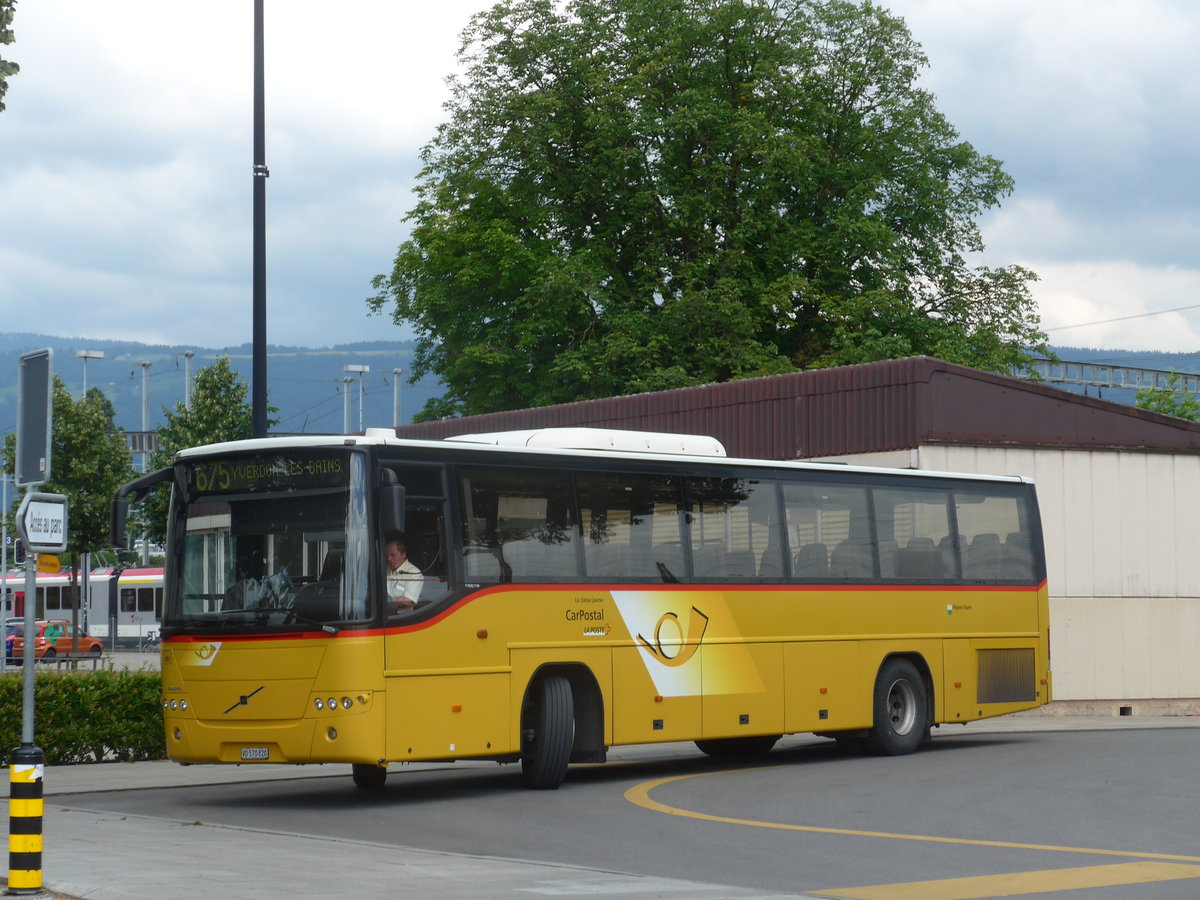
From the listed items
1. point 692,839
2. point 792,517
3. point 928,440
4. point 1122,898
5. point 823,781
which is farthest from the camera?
point 928,440

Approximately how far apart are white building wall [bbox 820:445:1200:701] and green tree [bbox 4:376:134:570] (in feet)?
109

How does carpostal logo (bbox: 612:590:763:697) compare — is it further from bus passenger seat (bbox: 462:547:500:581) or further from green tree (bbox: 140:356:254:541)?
green tree (bbox: 140:356:254:541)

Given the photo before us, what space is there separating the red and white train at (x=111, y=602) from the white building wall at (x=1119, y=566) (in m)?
52.9

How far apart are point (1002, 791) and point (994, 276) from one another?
31661mm

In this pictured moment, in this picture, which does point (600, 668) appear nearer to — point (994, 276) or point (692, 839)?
point (692, 839)

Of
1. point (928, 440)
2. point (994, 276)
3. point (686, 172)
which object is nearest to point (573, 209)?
point (686, 172)

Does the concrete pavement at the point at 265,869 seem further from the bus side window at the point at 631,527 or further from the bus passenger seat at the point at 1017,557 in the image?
the bus passenger seat at the point at 1017,557

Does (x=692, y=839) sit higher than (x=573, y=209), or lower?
lower

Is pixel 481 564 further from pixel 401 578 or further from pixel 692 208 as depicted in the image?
pixel 692 208

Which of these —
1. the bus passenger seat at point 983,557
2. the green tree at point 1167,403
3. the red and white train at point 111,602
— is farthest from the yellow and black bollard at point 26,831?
the green tree at point 1167,403

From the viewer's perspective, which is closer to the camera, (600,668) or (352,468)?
(352,468)

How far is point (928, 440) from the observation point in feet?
84.6

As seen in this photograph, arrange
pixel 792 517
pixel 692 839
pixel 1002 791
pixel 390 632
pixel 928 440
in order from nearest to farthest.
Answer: pixel 692 839
pixel 390 632
pixel 1002 791
pixel 792 517
pixel 928 440

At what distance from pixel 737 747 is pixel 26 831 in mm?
12275
